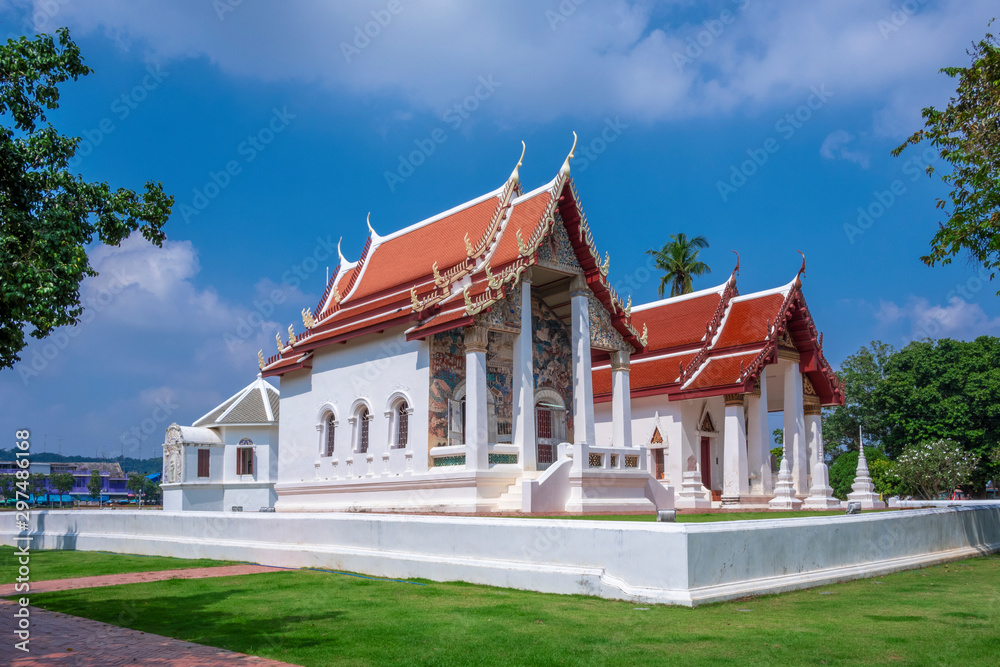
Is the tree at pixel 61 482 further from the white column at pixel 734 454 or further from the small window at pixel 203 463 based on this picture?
the white column at pixel 734 454

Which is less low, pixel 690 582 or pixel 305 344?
pixel 305 344

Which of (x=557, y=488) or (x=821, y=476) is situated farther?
(x=821, y=476)

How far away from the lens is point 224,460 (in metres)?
32.3

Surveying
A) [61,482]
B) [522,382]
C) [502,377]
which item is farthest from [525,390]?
[61,482]

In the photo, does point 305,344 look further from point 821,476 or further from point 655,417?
point 821,476

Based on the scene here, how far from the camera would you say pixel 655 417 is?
90.6ft

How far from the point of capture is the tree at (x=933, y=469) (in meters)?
38.6

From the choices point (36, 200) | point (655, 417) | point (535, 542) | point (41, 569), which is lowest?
point (41, 569)

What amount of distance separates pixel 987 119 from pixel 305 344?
56.0 feet

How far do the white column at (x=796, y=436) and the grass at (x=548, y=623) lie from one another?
1640 centimetres

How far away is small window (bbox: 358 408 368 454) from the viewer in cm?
2162

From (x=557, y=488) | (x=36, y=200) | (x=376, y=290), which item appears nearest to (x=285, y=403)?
→ (x=376, y=290)

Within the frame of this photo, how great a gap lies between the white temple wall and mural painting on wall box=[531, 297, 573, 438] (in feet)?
11.7

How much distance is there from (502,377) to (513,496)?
12.6ft
